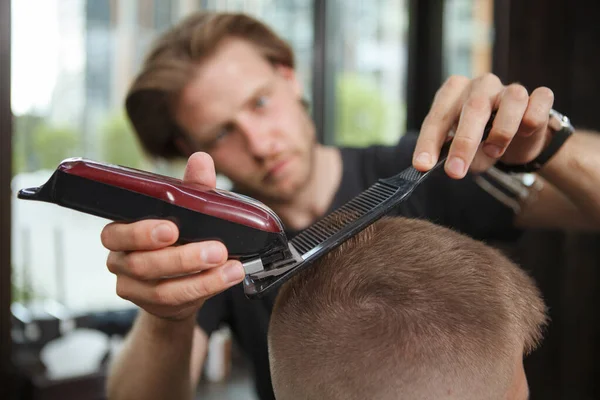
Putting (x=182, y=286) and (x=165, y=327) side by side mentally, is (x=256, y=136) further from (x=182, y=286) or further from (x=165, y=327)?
(x=182, y=286)

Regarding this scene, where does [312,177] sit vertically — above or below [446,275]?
below

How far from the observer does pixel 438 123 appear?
1006 mm

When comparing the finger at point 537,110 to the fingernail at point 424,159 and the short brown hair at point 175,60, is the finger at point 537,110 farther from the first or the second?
the short brown hair at point 175,60

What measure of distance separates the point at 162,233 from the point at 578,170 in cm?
102

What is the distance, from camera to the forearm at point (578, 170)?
128 centimetres

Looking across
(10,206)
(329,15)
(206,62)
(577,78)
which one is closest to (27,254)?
(10,206)

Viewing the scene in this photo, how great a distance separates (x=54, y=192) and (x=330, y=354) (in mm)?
443

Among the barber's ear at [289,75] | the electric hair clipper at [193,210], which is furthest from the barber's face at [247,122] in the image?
the electric hair clipper at [193,210]

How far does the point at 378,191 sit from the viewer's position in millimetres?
882

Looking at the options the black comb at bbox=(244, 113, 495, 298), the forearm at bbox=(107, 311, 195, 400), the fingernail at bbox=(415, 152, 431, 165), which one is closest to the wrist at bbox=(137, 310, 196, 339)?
the forearm at bbox=(107, 311, 195, 400)

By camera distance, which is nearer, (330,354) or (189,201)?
(189,201)

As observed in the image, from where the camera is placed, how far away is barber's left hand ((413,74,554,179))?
911 mm

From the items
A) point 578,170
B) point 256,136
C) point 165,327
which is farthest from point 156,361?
point 578,170

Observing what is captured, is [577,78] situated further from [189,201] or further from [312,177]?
[189,201]
